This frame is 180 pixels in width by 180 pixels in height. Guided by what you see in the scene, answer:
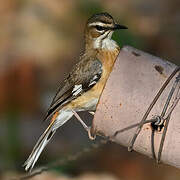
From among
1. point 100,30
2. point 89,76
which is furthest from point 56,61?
point 89,76

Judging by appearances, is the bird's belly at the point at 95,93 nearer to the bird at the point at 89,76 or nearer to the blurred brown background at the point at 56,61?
the bird at the point at 89,76

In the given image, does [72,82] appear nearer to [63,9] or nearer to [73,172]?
[73,172]

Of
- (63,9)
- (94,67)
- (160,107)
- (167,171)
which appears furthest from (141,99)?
(63,9)

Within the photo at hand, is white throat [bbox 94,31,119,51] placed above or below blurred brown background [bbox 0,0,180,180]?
above

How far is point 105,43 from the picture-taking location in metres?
7.44

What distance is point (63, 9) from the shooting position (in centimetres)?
1455

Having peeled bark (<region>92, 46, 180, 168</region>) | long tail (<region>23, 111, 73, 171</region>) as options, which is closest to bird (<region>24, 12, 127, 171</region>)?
long tail (<region>23, 111, 73, 171</region>)

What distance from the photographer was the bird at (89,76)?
7047 millimetres

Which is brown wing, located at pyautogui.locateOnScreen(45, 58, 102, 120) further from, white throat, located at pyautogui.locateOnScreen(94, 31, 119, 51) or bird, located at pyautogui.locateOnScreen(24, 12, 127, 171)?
white throat, located at pyautogui.locateOnScreen(94, 31, 119, 51)

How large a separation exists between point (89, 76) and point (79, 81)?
15 cm

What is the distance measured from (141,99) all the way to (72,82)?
1537 millimetres

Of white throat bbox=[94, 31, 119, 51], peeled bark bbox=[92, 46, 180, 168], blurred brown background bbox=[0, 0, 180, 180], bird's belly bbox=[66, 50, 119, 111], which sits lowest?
blurred brown background bbox=[0, 0, 180, 180]

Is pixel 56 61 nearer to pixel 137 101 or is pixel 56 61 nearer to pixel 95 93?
pixel 95 93

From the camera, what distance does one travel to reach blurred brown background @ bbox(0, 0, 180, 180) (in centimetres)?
1016
